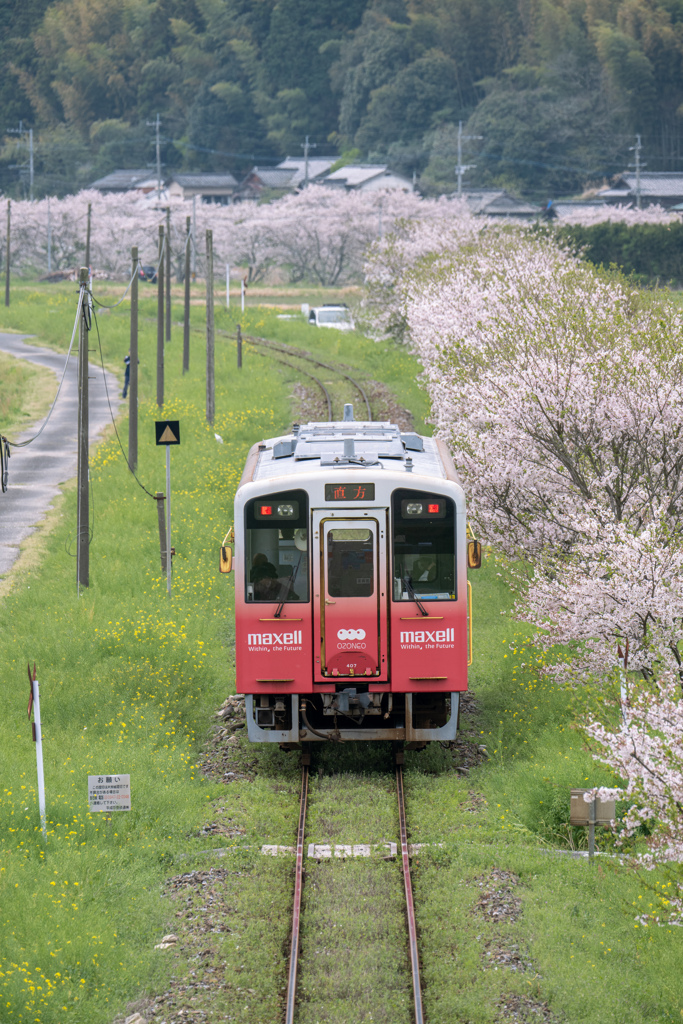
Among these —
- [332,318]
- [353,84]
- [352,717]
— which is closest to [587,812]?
[352,717]

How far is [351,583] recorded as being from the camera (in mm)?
13344

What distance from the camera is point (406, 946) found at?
33.0 ft

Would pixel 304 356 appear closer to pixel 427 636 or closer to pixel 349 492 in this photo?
pixel 349 492

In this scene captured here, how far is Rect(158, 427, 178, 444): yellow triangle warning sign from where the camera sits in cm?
1973

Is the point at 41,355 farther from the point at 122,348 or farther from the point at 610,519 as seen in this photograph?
the point at 610,519

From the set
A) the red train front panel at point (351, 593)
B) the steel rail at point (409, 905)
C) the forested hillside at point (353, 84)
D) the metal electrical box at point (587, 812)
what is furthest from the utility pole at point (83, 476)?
the forested hillside at point (353, 84)

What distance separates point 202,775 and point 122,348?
136ft

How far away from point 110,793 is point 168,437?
29.4ft

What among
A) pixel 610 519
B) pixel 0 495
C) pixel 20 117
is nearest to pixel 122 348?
pixel 0 495

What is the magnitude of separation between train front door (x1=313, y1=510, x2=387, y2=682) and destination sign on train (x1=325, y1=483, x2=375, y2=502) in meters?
0.20

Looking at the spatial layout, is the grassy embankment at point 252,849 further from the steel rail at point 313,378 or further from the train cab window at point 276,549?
the steel rail at point 313,378

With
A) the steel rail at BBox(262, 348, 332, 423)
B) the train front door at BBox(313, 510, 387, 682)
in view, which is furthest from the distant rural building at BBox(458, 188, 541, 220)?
the train front door at BBox(313, 510, 387, 682)

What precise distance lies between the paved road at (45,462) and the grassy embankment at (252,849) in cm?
Answer: 591

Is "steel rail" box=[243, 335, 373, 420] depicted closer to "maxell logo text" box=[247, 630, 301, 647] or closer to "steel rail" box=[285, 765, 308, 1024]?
"maxell logo text" box=[247, 630, 301, 647]
